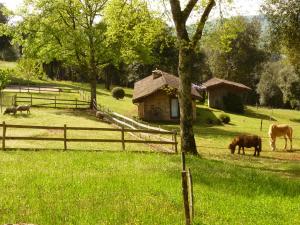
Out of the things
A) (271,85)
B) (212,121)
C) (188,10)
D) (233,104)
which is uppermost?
(271,85)

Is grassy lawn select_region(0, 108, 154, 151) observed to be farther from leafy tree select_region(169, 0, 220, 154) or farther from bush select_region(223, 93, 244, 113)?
bush select_region(223, 93, 244, 113)

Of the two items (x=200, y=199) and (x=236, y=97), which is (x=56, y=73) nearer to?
(x=236, y=97)

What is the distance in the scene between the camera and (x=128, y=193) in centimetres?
1327

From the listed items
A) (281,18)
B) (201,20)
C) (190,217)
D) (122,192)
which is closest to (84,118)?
(281,18)

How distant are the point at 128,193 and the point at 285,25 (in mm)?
29690

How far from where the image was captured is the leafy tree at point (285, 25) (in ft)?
123

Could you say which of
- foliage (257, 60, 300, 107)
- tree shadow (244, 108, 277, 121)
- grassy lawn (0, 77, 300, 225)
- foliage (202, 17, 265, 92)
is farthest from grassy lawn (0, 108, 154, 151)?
foliage (202, 17, 265, 92)

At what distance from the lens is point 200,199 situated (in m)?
13.0

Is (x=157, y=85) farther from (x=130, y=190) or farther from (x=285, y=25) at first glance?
(x=130, y=190)

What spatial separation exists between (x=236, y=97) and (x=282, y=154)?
44.5 metres

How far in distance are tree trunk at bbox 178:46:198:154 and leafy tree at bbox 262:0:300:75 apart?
1640 centimetres

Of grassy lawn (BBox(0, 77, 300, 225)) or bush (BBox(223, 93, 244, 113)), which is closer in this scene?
grassy lawn (BBox(0, 77, 300, 225))

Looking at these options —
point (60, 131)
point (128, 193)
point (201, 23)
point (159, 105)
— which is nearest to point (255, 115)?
point (159, 105)

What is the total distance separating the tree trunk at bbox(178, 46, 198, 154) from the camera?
75.3ft
